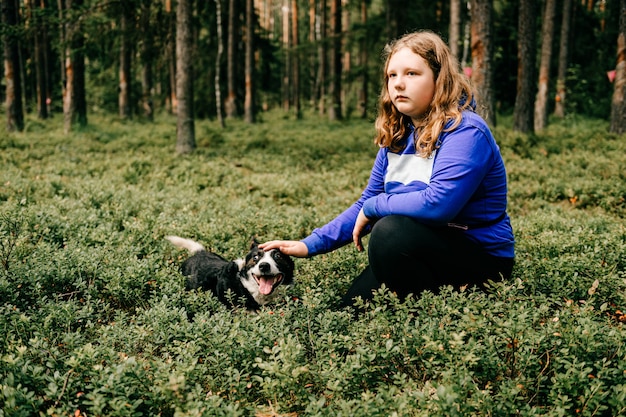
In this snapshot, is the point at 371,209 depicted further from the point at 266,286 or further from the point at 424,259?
the point at 266,286

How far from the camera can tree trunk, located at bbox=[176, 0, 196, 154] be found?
38.4ft

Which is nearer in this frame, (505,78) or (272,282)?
(272,282)

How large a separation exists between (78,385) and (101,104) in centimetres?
3544

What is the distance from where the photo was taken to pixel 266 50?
27.3 metres

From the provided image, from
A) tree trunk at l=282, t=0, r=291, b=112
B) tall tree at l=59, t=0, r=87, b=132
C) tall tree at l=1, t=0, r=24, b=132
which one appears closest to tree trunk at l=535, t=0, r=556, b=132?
tall tree at l=59, t=0, r=87, b=132

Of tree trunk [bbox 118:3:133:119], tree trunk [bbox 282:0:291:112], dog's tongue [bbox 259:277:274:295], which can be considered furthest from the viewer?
tree trunk [bbox 282:0:291:112]

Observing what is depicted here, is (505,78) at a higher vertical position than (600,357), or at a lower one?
higher

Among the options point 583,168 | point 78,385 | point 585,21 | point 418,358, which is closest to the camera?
point 78,385

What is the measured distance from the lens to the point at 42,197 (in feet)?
24.0

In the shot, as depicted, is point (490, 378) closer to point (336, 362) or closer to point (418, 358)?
point (418, 358)

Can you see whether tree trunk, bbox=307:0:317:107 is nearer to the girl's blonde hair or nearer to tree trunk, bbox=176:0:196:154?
tree trunk, bbox=176:0:196:154

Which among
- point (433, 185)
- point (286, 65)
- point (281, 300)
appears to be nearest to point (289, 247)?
point (281, 300)

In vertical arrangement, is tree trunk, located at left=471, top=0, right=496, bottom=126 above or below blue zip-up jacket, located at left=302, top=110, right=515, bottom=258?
above

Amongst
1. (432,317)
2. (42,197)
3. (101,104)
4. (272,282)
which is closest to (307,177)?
(42,197)
